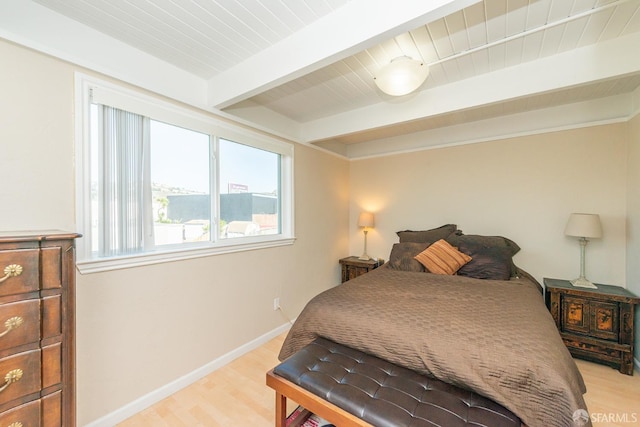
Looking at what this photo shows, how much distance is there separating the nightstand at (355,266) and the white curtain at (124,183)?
8.28 feet

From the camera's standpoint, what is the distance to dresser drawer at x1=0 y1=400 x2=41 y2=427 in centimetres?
100

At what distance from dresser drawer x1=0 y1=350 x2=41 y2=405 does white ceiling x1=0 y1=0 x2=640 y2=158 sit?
4.99ft

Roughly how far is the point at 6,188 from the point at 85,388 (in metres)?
1.21

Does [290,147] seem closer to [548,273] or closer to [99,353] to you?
[99,353]

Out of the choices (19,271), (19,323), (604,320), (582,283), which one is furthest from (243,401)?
(582,283)

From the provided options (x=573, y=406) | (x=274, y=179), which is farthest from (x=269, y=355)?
(x=573, y=406)

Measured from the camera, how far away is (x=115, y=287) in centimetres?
169

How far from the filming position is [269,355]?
8.14ft

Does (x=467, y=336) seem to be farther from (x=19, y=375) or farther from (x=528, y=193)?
(x=528, y=193)

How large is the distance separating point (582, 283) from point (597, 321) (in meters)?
0.34

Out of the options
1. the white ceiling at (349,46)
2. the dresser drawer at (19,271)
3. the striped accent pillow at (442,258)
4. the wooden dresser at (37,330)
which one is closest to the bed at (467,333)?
the striped accent pillow at (442,258)

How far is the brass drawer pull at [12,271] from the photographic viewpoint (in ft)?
3.24

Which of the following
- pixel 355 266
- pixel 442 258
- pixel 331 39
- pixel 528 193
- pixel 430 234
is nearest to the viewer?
pixel 331 39

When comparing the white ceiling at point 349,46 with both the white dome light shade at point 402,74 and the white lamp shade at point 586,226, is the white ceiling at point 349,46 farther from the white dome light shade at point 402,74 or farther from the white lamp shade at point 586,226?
the white lamp shade at point 586,226
